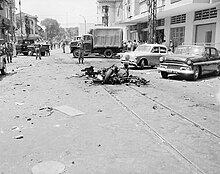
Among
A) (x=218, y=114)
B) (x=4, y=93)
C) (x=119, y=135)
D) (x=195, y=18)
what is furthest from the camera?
(x=195, y=18)

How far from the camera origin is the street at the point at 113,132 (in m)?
3.85

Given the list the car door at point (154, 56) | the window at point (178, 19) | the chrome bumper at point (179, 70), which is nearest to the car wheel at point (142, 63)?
the car door at point (154, 56)

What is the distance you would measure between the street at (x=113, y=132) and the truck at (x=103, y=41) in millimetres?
19274

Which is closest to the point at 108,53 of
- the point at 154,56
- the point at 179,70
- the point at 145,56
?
the point at 154,56

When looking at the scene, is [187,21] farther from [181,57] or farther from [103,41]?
[181,57]

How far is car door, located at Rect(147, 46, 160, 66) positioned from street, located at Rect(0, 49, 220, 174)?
25.4 ft

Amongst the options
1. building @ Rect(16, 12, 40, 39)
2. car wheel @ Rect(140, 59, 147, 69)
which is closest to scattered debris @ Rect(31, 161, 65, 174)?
car wheel @ Rect(140, 59, 147, 69)

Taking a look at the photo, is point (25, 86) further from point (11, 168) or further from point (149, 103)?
point (11, 168)

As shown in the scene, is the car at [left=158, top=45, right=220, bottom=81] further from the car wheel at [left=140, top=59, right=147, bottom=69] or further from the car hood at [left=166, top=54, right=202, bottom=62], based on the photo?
the car wheel at [left=140, top=59, right=147, bottom=69]

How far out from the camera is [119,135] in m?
5.04

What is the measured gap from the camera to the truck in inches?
1104

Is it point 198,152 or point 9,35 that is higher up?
point 9,35

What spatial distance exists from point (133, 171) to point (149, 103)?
14.2 feet

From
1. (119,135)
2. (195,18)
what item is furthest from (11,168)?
(195,18)
